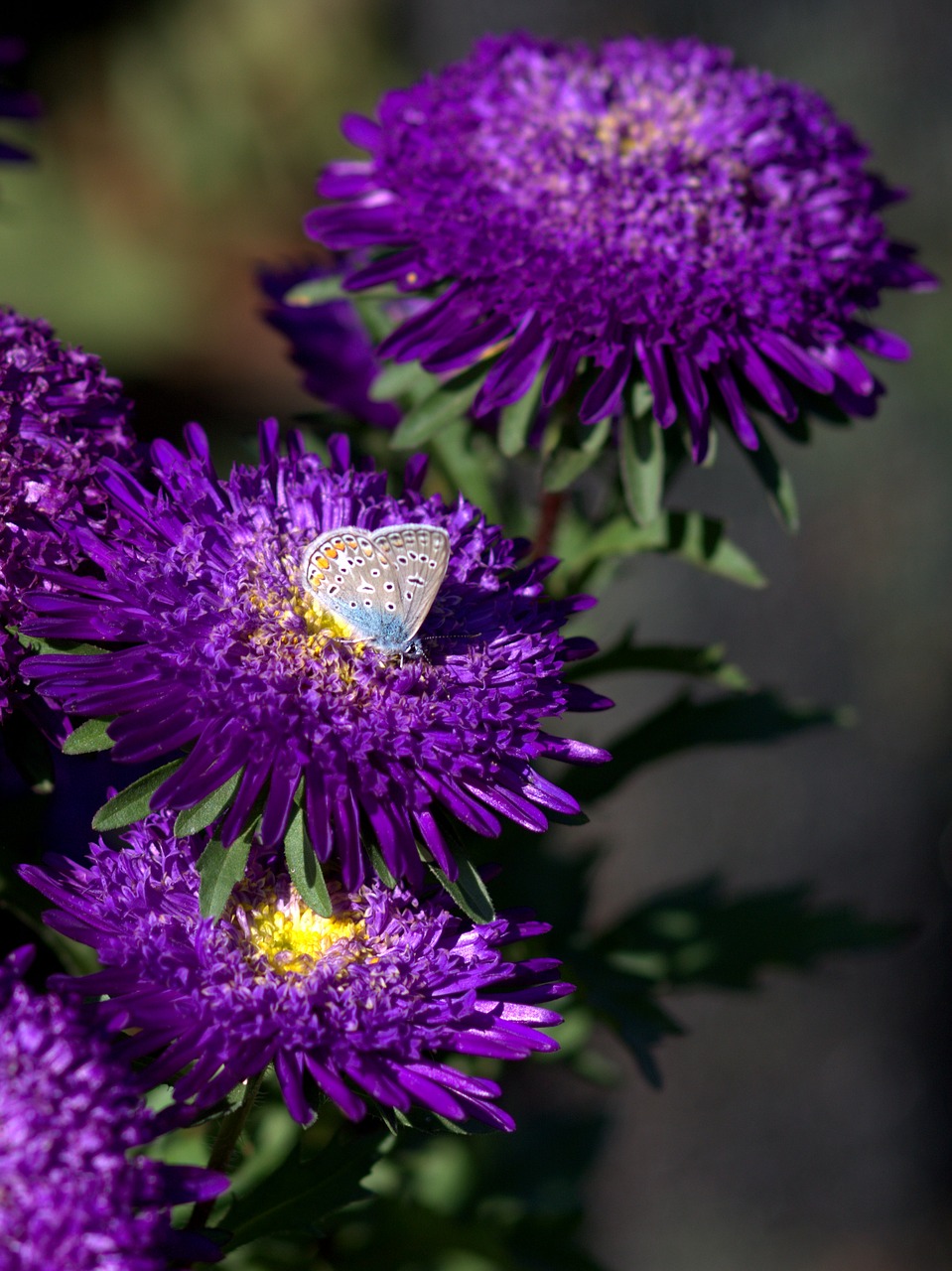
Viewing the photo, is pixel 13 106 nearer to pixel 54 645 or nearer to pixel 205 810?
pixel 54 645

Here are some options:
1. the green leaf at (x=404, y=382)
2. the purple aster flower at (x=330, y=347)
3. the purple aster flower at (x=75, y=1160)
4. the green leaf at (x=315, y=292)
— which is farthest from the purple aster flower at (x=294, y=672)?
the purple aster flower at (x=330, y=347)

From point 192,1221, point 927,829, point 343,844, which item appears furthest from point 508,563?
point 927,829

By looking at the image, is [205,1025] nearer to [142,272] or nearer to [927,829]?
[927,829]

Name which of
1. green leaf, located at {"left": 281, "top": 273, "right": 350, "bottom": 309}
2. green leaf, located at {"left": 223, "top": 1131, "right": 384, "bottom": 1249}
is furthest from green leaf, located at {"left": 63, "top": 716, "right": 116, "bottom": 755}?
green leaf, located at {"left": 281, "top": 273, "right": 350, "bottom": 309}

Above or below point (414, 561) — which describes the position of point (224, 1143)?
below

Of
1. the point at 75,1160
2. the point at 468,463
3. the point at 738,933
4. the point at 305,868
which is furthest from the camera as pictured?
the point at 738,933

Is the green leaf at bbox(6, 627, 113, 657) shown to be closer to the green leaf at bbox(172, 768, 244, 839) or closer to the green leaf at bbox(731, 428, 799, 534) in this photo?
the green leaf at bbox(172, 768, 244, 839)

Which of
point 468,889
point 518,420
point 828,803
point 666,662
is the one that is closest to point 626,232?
point 518,420
